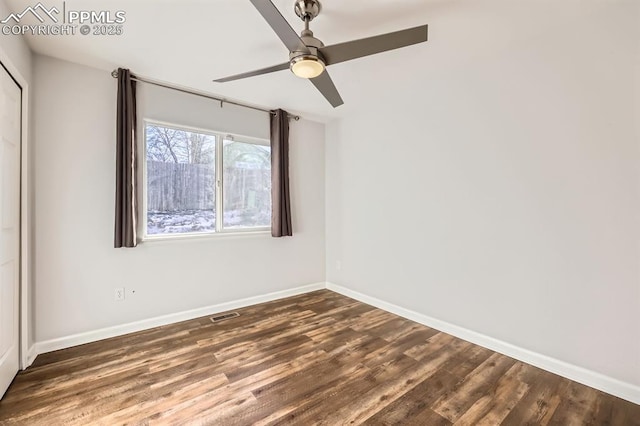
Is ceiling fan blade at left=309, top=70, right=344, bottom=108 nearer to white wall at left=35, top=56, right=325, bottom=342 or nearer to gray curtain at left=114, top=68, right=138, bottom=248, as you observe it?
white wall at left=35, top=56, right=325, bottom=342

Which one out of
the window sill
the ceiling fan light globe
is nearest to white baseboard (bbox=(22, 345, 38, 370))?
the window sill

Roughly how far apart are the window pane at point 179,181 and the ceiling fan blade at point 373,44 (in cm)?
205

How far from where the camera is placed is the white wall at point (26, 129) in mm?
1832

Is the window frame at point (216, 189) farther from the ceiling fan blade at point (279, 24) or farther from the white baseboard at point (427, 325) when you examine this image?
the ceiling fan blade at point (279, 24)

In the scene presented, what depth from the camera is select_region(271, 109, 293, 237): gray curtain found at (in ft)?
11.9

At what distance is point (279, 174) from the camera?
3639 millimetres

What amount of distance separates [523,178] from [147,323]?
12.0ft

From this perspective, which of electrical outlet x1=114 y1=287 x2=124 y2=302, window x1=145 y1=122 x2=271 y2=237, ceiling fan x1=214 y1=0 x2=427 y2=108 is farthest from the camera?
window x1=145 y1=122 x2=271 y2=237

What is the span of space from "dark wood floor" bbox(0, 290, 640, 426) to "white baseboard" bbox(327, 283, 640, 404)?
7cm

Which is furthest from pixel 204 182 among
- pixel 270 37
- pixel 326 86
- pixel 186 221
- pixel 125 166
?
pixel 326 86

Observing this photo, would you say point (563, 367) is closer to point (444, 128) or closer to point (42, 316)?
point (444, 128)

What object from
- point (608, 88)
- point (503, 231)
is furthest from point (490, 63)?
point (503, 231)

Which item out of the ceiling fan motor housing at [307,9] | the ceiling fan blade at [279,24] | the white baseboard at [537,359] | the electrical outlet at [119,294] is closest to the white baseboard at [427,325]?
the white baseboard at [537,359]

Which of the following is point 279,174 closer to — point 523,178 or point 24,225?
point 24,225
